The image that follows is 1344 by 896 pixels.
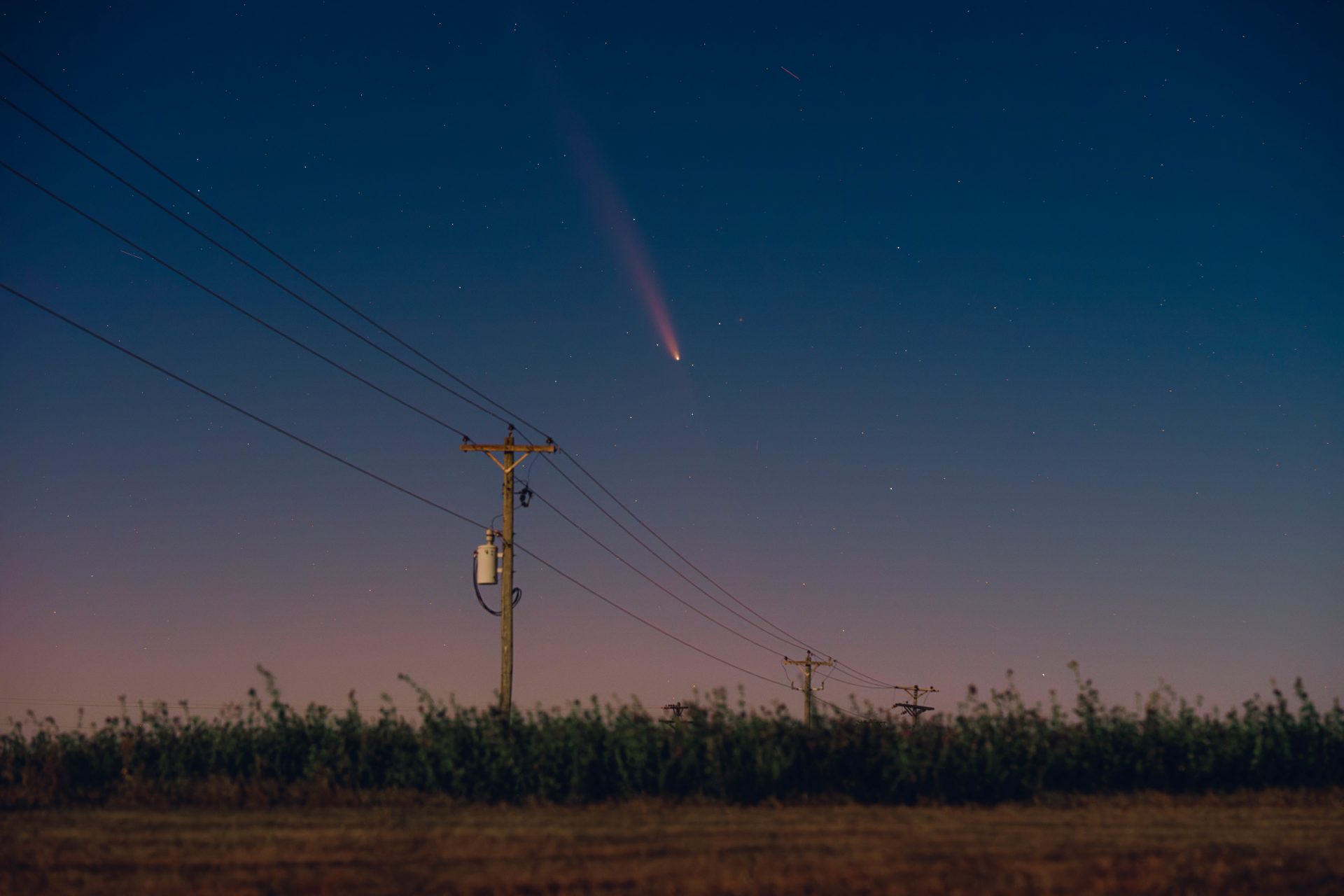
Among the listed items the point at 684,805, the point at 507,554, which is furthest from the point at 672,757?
the point at 507,554

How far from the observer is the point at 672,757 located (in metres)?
17.1

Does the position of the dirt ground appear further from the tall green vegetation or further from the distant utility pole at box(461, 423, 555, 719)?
the distant utility pole at box(461, 423, 555, 719)

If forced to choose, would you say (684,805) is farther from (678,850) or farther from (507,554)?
(507,554)

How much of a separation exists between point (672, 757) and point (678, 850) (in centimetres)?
466

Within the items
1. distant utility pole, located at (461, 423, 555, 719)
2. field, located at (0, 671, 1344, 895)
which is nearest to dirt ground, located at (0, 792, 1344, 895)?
field, located at (0, 671, 1344, 895)

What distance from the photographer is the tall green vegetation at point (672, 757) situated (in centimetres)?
1700

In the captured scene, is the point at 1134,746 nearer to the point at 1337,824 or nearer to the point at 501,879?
the point at 1337,824

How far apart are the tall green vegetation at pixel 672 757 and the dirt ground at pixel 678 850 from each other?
94 centimetres

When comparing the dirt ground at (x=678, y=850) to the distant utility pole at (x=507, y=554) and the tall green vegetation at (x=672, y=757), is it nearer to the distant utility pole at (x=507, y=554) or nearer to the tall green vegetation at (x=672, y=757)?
the tall green vegetation at (x=672, y=757)

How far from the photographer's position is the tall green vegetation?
669 inches

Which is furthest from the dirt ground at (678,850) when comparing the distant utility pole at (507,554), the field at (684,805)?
the distant utility pole at (507,554)

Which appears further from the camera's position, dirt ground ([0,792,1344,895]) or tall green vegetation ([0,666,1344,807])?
tall green vegetation ([0,666,1344,807])

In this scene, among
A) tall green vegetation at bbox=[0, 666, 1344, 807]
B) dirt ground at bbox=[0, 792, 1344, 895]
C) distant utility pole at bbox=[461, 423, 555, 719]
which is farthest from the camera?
distant utility pole at bbox=[461, 423, 555, 719]

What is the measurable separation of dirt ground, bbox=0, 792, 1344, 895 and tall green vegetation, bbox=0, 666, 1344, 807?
94 centimetres
